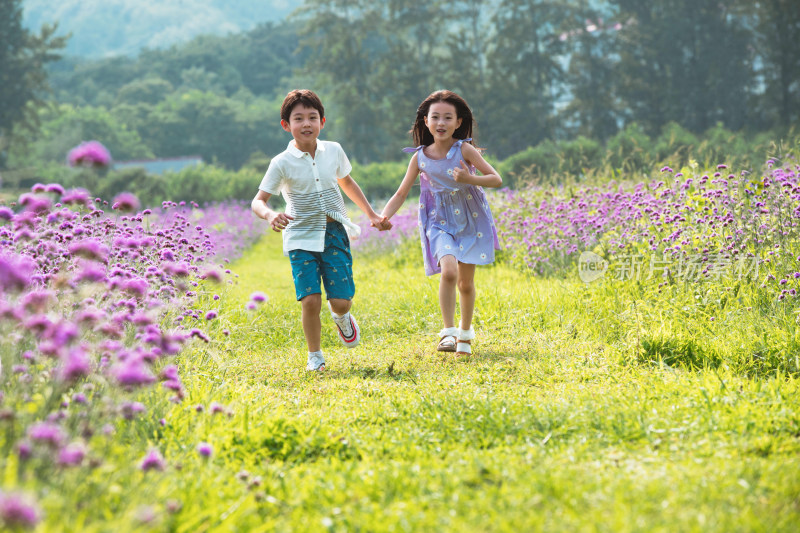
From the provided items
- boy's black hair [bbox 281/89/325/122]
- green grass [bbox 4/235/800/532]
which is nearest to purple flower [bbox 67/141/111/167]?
green grass [bbox 4/235/800/532]

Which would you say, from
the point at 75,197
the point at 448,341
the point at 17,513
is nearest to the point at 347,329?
the point at 448,341

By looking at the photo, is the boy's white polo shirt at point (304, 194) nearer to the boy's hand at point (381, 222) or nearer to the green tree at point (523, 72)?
the boy's hand at point (381, 222)

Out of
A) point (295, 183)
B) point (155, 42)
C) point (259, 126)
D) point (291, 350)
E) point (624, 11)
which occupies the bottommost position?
point (291, 350)

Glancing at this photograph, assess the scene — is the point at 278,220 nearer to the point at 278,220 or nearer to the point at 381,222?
the point at 278,220

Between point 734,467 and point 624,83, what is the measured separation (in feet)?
114

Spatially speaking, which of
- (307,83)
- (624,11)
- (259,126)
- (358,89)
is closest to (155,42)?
(307,83)

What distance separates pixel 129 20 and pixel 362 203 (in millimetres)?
141595

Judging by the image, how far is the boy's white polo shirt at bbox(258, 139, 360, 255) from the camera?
4816mm

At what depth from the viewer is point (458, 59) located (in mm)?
39062

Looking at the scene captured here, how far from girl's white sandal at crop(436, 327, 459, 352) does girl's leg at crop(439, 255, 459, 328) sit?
48 mm

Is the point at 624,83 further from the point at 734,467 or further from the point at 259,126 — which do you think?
the point at 734,467

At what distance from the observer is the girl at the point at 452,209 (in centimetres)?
501

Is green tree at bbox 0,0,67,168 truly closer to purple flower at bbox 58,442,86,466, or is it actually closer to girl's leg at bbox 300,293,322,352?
girl's leg at bbox 300,293,322,352

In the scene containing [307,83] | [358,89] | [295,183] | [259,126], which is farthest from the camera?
[307,83]
